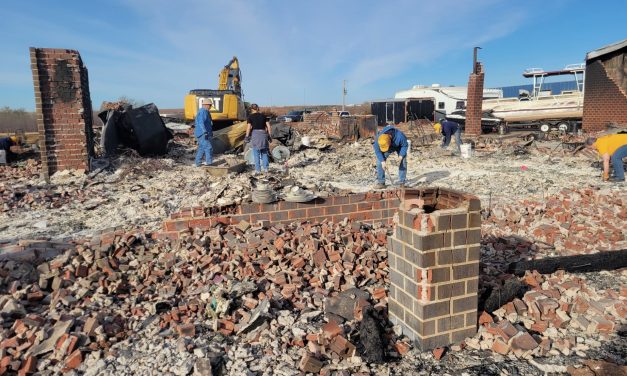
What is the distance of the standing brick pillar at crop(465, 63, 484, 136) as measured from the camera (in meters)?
13.5

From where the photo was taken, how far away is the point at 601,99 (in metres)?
13.4

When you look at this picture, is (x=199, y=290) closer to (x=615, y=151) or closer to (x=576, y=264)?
(x=576, y=264)

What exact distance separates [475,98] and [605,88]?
13.4 feet

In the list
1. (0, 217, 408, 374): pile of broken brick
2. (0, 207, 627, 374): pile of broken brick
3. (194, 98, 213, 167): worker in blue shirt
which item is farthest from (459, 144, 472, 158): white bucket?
(0, 217, 408, 374): pile of broken brick

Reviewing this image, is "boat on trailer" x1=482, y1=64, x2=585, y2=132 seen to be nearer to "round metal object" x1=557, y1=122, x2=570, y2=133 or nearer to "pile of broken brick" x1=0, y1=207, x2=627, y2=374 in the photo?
"round metal object" x1=557, y1=122, x2=570, y2=133

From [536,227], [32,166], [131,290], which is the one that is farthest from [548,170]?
[32,166]

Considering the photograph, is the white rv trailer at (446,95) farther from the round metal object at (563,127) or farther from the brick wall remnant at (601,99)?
the brick wall remnant at (601,99)

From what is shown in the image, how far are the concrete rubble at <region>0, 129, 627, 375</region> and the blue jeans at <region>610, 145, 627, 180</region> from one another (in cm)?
185

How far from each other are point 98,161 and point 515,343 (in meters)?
8.59

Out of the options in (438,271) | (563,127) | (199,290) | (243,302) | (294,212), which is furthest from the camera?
(563,127)

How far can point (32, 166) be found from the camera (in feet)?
27.9

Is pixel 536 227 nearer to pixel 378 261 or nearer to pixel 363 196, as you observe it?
pixel 363 196

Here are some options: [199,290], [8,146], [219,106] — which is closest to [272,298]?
[199,290]

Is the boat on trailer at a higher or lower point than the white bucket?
higher
